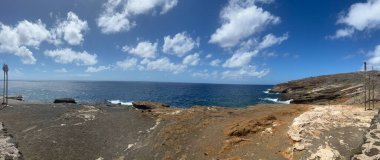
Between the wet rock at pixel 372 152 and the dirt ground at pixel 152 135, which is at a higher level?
the wet rock at pixel 372 152

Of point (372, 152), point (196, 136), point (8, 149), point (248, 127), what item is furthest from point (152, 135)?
point (372, 152)

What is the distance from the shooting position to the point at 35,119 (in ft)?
119

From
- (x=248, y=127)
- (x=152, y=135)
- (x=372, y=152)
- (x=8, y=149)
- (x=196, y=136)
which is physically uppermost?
(x=248, y=127)

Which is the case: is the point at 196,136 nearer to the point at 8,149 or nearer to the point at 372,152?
the point at 372,152

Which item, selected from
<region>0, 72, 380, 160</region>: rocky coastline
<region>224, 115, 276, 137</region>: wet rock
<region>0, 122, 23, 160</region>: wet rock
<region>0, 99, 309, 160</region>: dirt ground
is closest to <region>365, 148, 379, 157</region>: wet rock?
<region>0, 72, 380, 160</region>: rocky coastline

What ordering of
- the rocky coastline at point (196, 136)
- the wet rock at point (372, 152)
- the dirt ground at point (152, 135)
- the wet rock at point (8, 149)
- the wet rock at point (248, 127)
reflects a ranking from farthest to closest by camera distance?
the wet rock at point (248, 127) < the dirt ground at point (152, 135) < the wet rock at point (8, 149) < the rocky coastline at point (196, 136) < the wet rock at point (372, 152)

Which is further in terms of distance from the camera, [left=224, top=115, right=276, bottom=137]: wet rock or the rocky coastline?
[left=224, top=115, right=276, bottom=137]: wet rock

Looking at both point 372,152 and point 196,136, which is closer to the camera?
point 372,152

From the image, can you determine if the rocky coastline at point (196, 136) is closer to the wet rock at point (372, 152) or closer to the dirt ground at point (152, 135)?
the dirt ground at point (152, 135)

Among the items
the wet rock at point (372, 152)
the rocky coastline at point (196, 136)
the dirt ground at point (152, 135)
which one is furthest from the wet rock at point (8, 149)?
the wet rock at point (372, 152)

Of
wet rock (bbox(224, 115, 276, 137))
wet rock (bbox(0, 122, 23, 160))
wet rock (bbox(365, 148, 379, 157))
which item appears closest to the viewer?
wet rock (bbox(365, 148, 379, 157))

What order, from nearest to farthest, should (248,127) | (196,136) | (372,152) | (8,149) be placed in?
(372,152), (8,149), (248,127), (196,136)

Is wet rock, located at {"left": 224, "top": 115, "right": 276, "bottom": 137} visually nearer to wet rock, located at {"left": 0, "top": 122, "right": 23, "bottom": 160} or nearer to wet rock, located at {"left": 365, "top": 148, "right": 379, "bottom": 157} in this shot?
wet rock, located at {"left": 365, "top": 148, "right": 379, "bottom": 157}

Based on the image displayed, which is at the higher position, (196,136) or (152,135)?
(196,136)
